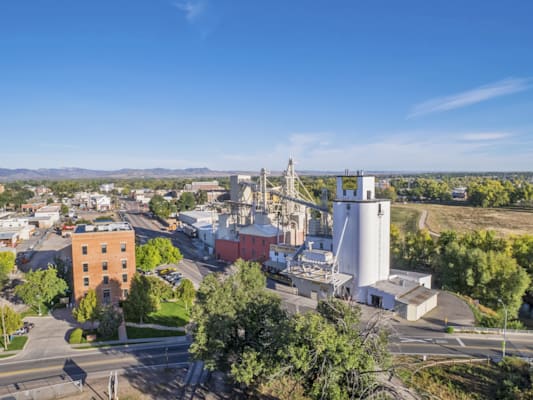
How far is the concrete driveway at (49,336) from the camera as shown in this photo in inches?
1237

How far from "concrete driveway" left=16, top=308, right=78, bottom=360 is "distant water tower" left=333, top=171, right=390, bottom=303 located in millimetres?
31613

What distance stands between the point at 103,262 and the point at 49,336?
A: 403 inches

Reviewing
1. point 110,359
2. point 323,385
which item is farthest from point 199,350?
point 110,359

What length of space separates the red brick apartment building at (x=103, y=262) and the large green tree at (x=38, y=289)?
240 centimetres

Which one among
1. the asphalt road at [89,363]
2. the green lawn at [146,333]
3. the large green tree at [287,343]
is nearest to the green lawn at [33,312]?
the asphalt road at [89,363]

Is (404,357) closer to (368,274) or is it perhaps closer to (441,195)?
(368,274)

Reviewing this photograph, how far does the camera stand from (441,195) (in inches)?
6447

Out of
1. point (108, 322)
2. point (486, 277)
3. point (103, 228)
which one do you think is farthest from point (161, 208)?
point (486, 277)

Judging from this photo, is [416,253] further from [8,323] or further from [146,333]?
[8,323]

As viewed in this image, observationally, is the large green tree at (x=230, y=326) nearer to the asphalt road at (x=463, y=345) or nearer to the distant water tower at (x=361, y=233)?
the asphalt road at (x=463, y=345)

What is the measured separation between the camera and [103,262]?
4294 cm

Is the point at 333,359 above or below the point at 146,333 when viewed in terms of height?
above

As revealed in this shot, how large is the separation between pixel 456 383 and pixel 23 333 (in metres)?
40.3

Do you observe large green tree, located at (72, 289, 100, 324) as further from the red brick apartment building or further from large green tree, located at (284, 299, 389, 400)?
large green tree, located at (284, 299, 389, 400)
